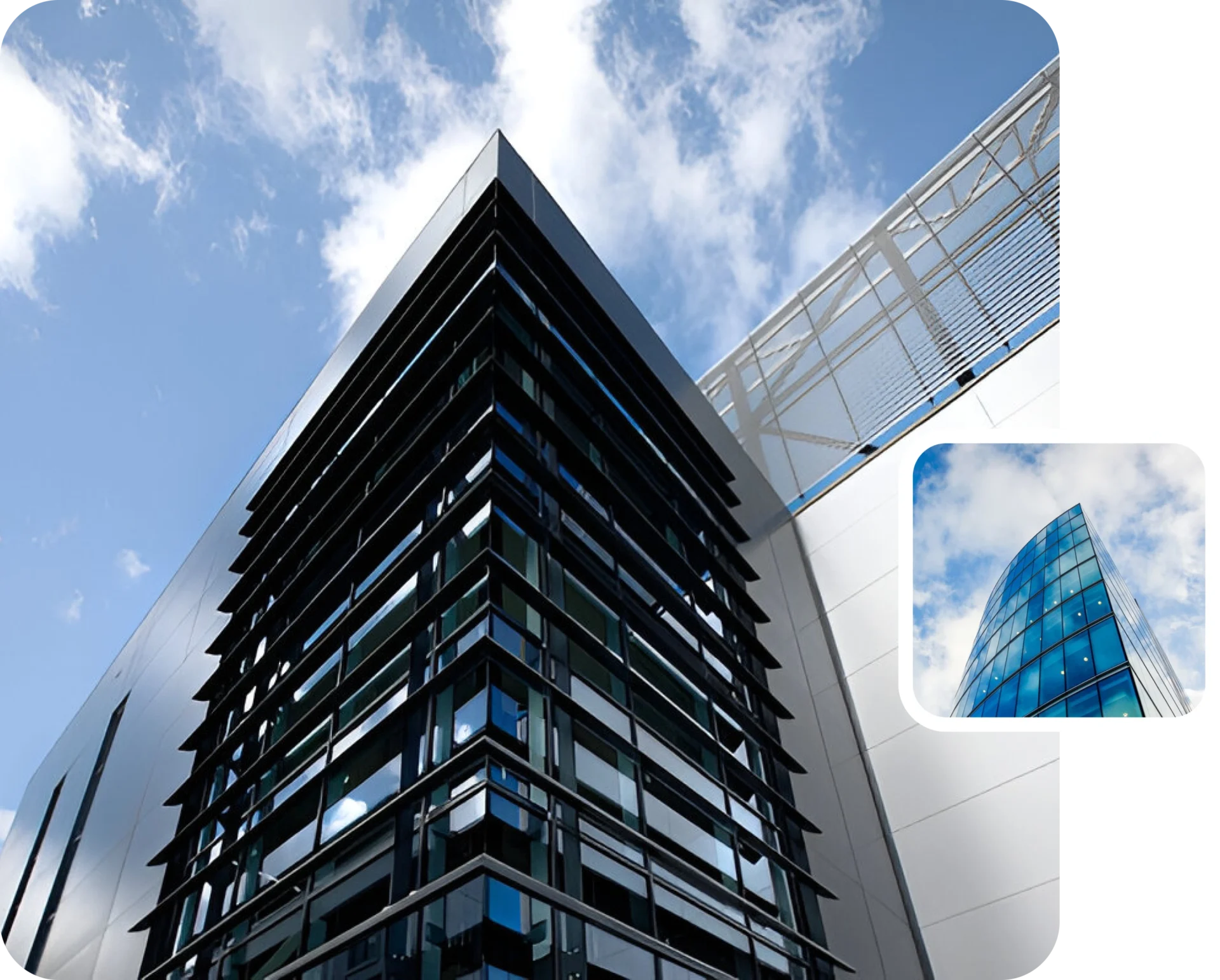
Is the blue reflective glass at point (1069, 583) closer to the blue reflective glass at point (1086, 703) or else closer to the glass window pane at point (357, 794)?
the blue reflective glass at point (1086, 703)

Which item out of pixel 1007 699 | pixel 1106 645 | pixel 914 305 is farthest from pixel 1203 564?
pixel 914 305

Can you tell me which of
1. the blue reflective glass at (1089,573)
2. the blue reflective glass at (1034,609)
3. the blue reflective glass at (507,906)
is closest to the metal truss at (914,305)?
the blue reflective glass at (1034,609)

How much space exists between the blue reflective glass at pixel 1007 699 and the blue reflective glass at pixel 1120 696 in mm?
653

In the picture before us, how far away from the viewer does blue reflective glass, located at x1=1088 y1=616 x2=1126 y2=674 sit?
7.43 m

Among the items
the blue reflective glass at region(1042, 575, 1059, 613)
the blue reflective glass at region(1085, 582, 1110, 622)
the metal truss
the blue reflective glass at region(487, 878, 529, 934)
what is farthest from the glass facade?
the metal truss

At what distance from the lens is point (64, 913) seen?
938 cm

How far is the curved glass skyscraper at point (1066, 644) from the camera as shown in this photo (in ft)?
14.4

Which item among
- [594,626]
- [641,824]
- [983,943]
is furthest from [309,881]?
[983,943]

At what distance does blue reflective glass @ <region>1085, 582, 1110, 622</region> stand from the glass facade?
2.87m

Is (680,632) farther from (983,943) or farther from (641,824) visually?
(983,943)

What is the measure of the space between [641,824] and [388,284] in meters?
6.31

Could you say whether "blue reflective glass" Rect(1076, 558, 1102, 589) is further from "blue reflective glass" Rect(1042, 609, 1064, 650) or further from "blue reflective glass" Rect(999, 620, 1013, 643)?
"blue reflective glass" Rect(1042, 609, 1064, 650)

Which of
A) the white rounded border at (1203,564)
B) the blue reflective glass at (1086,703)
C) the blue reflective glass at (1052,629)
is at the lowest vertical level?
the white rounded border at (1203,564)

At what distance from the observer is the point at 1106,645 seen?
7.96 meters
